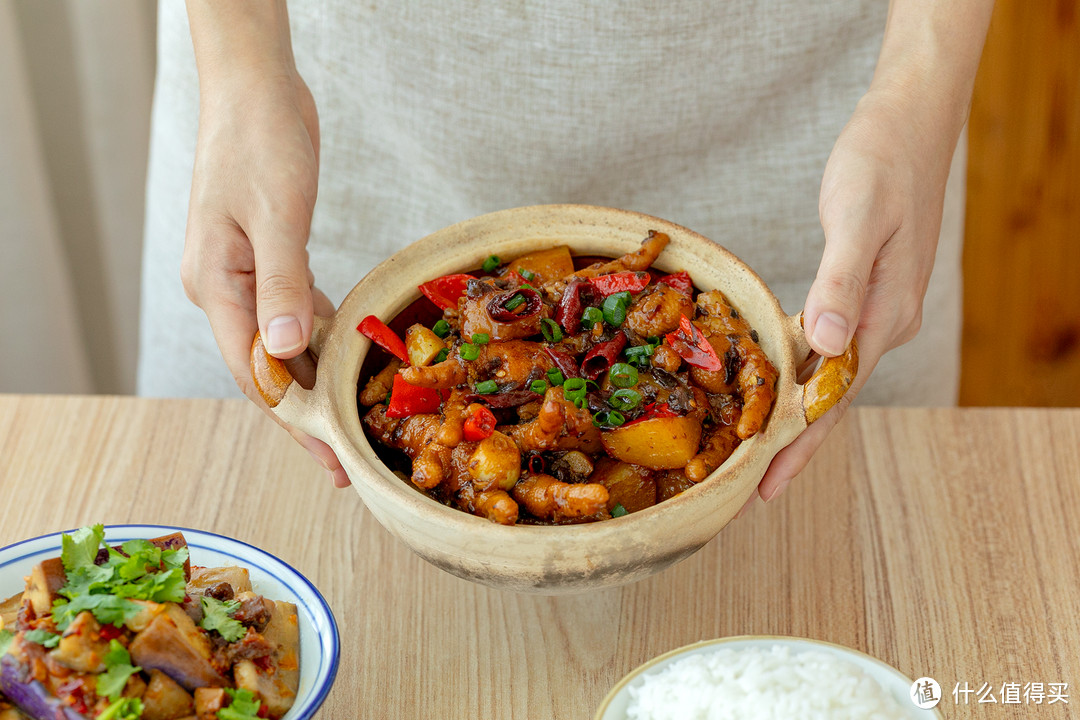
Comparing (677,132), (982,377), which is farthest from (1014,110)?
(677,132)

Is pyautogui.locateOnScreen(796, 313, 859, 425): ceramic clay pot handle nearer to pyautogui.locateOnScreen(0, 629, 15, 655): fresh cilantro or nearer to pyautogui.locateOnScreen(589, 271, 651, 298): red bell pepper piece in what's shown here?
pyautogui.locateOnScreen(589, 271, 651, 298): red bell pepper piece

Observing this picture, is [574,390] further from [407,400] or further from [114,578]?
[114,578]

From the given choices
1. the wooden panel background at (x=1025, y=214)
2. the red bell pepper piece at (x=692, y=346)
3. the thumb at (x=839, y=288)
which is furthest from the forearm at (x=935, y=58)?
the wooden panel background at (x=1025, y=214)

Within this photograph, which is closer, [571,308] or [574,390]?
[574,390]

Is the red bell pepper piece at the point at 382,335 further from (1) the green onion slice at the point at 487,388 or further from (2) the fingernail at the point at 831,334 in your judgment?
(2) the fingernail at the point at 831,334

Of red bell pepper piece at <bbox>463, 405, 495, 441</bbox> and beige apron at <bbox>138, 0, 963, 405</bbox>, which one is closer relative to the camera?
red bell pepper piece at <bbox>463, 405, 495, 441</bbox>

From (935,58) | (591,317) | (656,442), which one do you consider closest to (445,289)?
(591,317)

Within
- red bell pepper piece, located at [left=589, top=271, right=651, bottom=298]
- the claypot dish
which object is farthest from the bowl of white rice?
Result: red bell pepper piece, located at [left=589, top=271, right=651, bottom=298]
